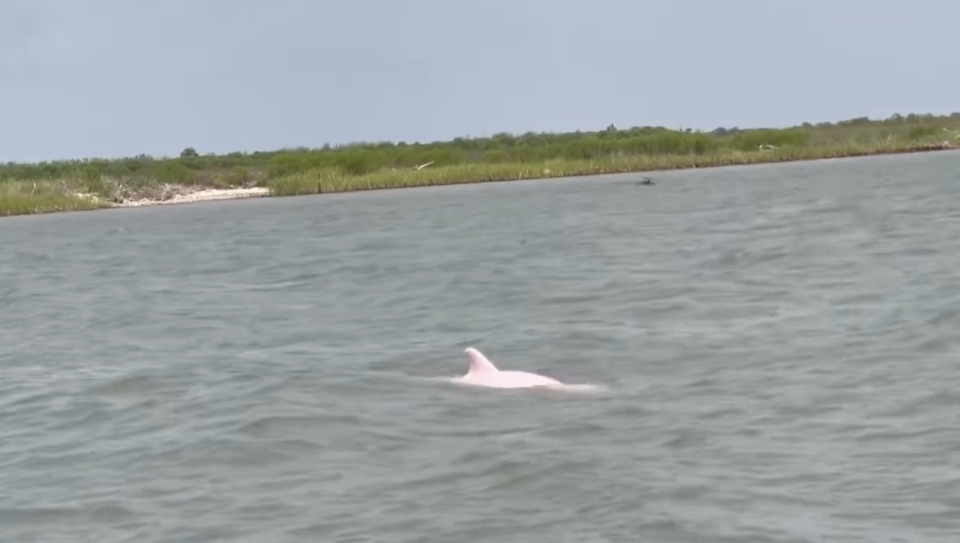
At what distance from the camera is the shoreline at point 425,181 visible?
7019 cm

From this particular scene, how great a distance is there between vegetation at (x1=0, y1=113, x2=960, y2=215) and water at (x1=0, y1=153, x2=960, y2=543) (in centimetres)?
4324

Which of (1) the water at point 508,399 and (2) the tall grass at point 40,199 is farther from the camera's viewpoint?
(2) the tall grass at point 40,199

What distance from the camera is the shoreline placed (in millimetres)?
70188

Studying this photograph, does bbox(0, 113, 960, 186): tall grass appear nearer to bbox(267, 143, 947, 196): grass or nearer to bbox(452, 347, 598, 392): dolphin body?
bbox(267, 143, 947, 196): grass

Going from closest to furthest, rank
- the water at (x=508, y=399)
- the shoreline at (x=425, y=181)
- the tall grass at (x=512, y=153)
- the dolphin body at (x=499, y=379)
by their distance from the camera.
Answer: the water at (x=508, y=399)
the dolphin body at (x=499, y=379)
the shoreline at (x=425, y=181)
the tall grass at (x=512, y=153)

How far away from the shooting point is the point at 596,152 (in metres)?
82.5

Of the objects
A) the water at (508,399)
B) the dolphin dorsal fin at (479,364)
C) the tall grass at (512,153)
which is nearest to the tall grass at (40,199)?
the tall grass at (512,153)

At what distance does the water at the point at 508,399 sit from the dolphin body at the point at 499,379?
0.23 metres

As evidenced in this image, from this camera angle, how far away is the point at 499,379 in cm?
1211

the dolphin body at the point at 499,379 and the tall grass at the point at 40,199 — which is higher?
the tall grass at the point at 40,199

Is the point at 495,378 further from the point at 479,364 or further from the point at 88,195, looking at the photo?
the point at 88,195

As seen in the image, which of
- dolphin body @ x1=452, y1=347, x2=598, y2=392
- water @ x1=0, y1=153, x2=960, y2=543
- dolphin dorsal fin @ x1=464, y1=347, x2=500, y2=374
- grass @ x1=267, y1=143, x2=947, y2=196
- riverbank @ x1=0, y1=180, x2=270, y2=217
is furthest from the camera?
grass @ x1=267, y1=143, x2=947, y2=196

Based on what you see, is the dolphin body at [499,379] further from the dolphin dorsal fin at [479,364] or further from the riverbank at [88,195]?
the riverbank at [88,195]

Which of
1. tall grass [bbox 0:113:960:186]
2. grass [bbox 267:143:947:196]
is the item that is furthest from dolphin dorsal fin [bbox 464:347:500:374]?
tall grass [bbox 0:113:960:186]
